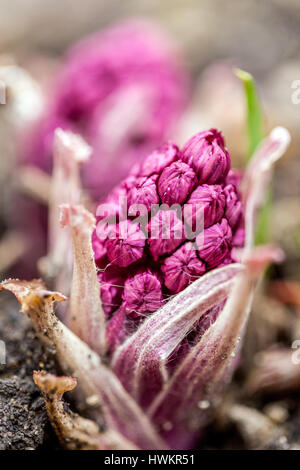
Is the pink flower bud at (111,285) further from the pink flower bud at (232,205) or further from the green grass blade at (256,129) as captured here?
the green grass blade at (256,129)

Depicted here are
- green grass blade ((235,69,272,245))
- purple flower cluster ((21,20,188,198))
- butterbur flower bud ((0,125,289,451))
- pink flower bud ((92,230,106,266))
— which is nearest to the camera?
butterbur flower bud ((0,125,289,451))

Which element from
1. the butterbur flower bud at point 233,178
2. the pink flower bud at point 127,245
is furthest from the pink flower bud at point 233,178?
the pink flower bud at point 127,245

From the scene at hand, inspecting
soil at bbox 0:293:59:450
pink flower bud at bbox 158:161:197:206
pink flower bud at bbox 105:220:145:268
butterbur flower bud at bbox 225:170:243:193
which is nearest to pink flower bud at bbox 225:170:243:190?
butterbur flower bud at bbox 225:170:243:193

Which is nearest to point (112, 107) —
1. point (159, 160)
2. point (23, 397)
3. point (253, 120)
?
point (253, 120)

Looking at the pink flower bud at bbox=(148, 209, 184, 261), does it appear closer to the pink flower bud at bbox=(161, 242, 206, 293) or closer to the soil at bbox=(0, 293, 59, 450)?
the pink flower bud at bbox=(161, 242, 206, 293)

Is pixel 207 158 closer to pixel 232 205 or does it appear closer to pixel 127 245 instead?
pixel 232 205


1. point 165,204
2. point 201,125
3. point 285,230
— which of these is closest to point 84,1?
point 201,125
